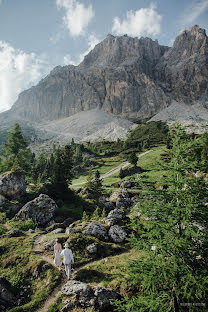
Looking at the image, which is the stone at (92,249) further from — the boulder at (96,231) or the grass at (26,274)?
the grass at (26,274)

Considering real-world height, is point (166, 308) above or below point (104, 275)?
above

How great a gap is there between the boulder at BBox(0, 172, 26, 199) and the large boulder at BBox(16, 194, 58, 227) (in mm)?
7268

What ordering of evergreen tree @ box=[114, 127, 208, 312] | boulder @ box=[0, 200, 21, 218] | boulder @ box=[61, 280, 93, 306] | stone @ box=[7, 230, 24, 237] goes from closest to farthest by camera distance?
1. evergreen tree @ box=[114, 127, 208, 312]
2. boulder @ box=[61, 280, 93, 306]
3. stone @ box=[7, 230, 24, 237]
4. boulder @ box=[0, 200, 21, 218]

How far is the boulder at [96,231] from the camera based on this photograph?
746 inches

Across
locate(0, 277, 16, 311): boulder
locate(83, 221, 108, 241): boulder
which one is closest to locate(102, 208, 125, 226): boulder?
locate(83, 221, 108, 241): boulder

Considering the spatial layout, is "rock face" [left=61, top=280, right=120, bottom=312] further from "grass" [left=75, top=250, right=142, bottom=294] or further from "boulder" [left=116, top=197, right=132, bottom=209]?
"boulder" [left=116, top=197, right=132, bottom=209]

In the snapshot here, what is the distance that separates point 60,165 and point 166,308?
3671cm

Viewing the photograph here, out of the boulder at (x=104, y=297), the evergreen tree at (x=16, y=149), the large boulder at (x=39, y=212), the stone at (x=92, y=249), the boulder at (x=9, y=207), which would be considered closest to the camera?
the boulder at (x=104, y=297)

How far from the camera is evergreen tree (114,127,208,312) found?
22.6ft

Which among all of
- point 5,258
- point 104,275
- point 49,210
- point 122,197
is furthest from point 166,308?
point 122,197

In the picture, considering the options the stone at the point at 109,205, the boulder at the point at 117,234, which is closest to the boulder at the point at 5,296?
the boulder at the point at 117,234

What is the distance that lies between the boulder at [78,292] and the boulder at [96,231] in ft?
24.5

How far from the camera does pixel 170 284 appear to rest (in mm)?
7168

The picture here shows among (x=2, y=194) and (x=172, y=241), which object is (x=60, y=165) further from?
(x=172, y=241)
